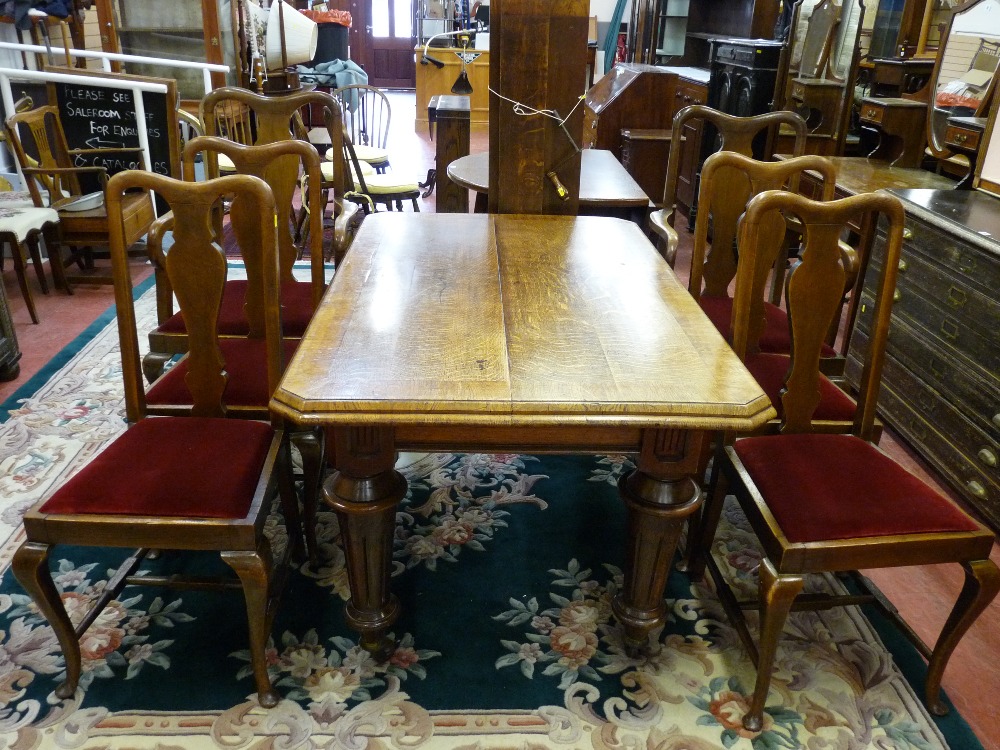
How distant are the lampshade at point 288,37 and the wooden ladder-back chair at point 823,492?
6.03 m

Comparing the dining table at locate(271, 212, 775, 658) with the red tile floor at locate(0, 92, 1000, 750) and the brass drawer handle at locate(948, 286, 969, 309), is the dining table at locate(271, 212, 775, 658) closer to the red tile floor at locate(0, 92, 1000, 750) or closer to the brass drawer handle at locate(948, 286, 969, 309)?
the red tile floor at locate(0, 92, 1000, 750)

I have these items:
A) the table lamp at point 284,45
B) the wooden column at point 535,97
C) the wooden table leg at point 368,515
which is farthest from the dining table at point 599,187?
the table lamp at point 284,45

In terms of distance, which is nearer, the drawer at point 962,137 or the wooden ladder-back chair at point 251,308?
the wooden ladder-back chair at point 251,308

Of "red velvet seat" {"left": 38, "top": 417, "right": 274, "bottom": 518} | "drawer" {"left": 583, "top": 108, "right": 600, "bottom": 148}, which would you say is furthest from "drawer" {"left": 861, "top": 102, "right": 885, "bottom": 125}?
"red velvet seat" {"left": 38, "top": 417, "right": 274, "bottom": 518}

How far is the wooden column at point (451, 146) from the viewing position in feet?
13.5

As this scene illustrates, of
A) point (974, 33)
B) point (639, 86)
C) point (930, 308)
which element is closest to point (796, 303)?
point (930, 308)

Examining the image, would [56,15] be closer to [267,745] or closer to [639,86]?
[639,86]

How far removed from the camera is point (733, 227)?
2518 millimetres

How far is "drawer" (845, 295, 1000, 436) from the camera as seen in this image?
235cm

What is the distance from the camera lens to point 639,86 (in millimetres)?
5223

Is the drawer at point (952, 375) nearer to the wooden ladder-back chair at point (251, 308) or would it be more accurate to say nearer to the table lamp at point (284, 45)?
the wooden ladder-back chair at point (251, 308)

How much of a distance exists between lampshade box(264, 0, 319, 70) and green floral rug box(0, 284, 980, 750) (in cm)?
533

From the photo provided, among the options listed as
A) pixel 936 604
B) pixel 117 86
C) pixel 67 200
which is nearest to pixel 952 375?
pixel 936 604

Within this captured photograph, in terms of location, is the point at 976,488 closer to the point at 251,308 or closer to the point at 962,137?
the point at 962,137
